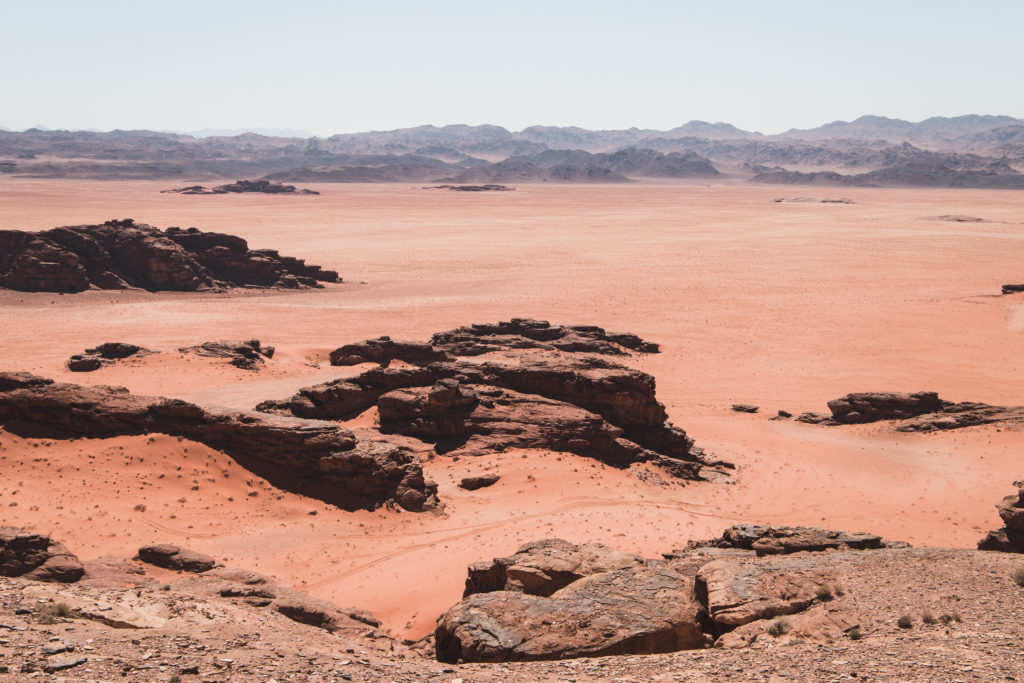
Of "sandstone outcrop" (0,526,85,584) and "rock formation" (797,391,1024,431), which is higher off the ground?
"sandstone outcrop" (0,526,85,584)

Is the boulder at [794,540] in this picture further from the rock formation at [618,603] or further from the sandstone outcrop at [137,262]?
the sandstone outcrop at [137,262]

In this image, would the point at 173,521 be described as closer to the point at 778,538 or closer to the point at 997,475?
the point at 778,538

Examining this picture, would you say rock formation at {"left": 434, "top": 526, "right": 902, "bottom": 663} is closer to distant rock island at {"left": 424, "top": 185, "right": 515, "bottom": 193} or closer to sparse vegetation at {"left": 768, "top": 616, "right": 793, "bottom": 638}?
sparse vegetation at {"left": 768, "top": 616, "right": 793, "bottom": 638}

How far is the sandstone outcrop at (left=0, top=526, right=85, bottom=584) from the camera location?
10.3 meters

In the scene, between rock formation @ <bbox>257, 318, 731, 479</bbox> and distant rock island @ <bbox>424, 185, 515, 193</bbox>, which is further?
distant rock island @ <bbox>424, 185, 515, 193</bbox>

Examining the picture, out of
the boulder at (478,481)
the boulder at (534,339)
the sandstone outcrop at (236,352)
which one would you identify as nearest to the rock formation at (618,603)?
the boulder at (478,481)

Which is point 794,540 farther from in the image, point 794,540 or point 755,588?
point 755,588

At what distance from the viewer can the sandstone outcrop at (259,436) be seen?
1554 cm

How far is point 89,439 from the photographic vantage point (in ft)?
51.0

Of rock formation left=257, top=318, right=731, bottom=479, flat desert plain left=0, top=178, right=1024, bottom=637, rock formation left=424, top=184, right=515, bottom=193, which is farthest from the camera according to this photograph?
rock formation left=424, top=184, right=515, bottom=193

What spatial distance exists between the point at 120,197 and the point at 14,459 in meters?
118

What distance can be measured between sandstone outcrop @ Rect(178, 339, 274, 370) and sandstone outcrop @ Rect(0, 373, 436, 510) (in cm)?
1223

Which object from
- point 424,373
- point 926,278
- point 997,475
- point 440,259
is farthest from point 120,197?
point 997,475

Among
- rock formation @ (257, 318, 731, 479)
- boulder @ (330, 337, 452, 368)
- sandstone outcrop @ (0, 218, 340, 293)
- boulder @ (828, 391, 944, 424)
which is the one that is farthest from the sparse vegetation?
sandstone outcrop @ (0, 218, 340, 293)
